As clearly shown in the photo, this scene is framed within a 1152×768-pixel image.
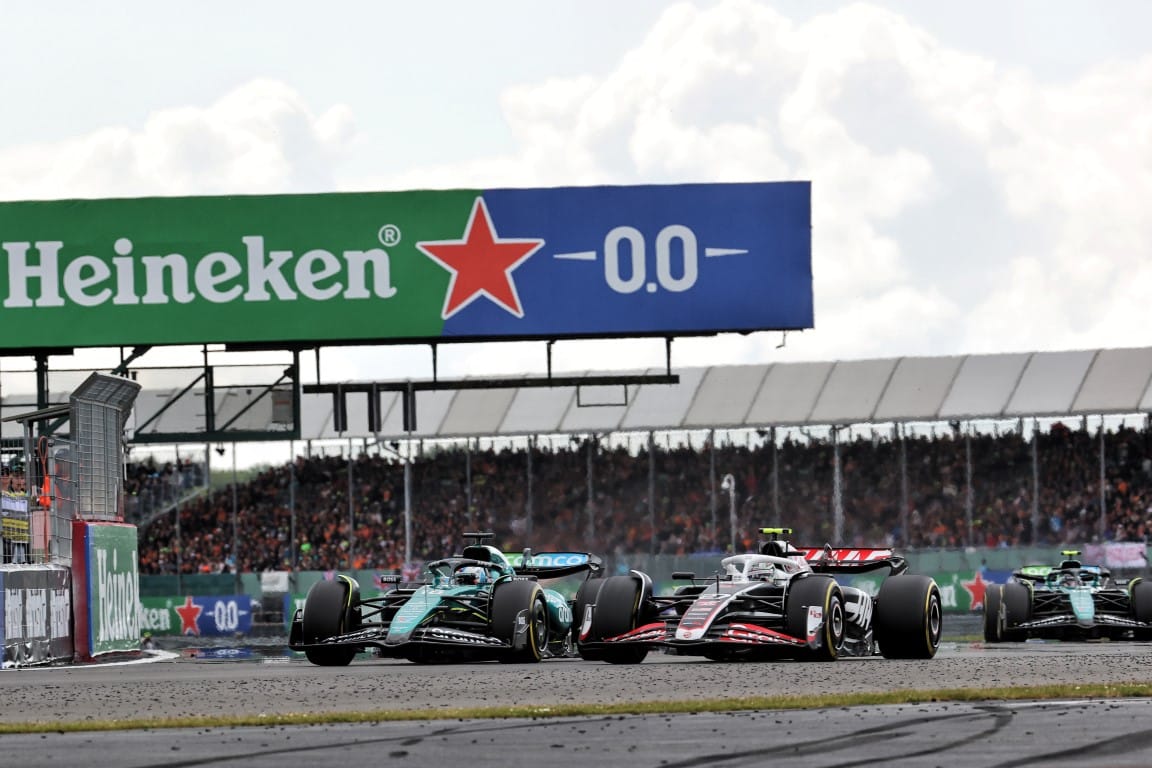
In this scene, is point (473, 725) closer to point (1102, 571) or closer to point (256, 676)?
point (256, 676)

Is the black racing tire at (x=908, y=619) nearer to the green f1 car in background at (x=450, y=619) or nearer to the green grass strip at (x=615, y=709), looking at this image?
the green f1 car in background at (x=450, y=619)

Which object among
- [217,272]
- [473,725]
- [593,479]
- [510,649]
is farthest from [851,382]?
[473,725]

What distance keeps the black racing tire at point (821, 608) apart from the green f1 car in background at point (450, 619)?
10.0 ft

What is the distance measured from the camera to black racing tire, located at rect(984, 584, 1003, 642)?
30.0 m

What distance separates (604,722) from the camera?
40.6 ft

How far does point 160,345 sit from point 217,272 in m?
1.55

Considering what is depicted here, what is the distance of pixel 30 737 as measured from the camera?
12.3m

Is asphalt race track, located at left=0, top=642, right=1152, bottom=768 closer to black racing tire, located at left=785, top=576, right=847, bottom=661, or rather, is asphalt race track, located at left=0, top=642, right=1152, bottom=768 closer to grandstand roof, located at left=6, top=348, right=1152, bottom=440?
black racing tire, located at left=785, top=576, right=847, bottom=661

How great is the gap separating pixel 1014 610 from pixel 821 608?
982cm

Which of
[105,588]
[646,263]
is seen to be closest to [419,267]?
[646,263]

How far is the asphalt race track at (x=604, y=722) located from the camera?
1033 cm

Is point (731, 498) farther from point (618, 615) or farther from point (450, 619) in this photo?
point (618, 615)

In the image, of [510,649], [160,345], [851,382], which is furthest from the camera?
[851,382]

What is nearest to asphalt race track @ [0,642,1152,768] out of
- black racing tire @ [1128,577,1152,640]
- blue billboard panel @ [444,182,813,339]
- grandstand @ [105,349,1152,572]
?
black racing tire @ [1128,577,1152,640]
